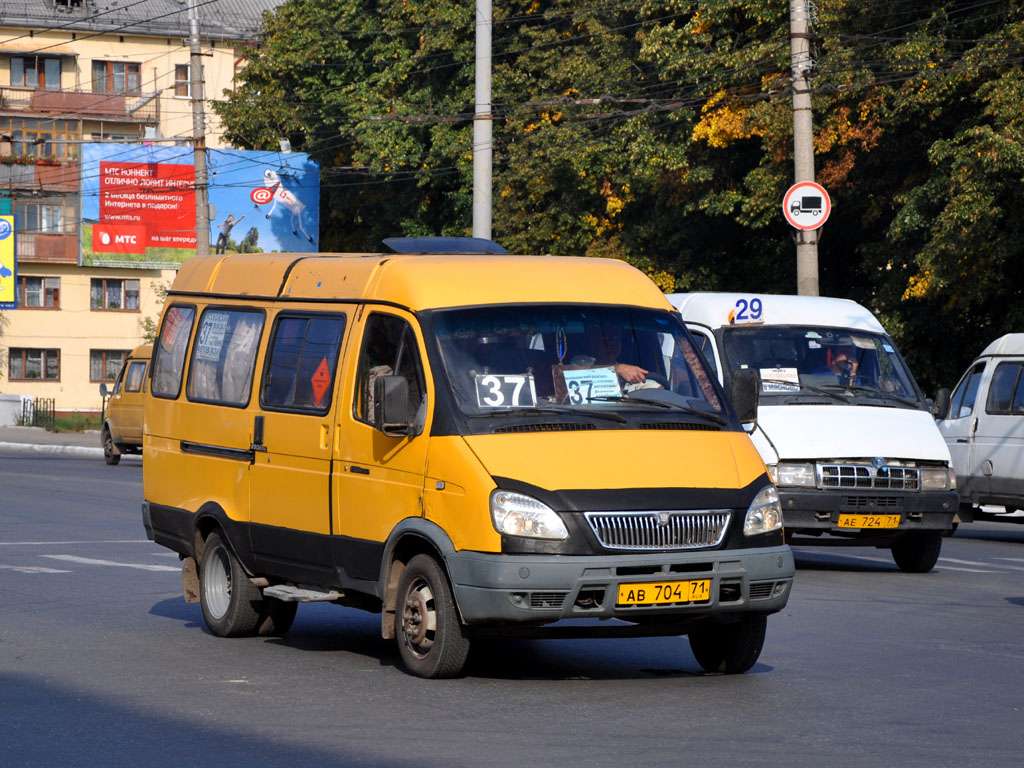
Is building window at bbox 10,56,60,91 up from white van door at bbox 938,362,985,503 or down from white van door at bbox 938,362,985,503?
up

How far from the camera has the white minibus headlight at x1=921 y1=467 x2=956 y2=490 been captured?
14992mm

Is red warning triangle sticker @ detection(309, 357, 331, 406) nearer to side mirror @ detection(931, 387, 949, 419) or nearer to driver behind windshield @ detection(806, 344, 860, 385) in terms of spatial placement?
driver behind windshield @ detection(806, 344, 860, 385)

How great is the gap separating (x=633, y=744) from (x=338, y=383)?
3321 mm

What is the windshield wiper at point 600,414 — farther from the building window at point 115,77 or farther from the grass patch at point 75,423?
the building window at point 115,77

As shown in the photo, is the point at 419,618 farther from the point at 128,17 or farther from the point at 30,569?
the point at 128,17

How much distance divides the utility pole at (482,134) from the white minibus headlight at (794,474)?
13.3 metres

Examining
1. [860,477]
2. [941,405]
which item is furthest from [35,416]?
[860,477]

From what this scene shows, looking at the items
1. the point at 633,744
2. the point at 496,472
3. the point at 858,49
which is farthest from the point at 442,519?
the point at 858,49

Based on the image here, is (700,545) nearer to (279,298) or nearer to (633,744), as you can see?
(633,744)

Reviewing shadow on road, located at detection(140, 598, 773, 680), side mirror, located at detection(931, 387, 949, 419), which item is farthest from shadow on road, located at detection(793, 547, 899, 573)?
→ shadow on road, located at detection(140, 598, 773, 680)

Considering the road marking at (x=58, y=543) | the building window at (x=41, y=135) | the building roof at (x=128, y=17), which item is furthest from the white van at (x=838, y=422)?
the building roof at (x=128, y=17)

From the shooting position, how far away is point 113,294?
78188 millimetres

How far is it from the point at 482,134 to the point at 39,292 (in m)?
52.9

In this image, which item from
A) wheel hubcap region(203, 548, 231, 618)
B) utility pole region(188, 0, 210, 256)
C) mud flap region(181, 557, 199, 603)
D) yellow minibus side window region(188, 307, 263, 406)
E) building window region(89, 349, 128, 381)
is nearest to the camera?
yellow minibus side window region(188, 307, 263, 406)
